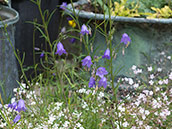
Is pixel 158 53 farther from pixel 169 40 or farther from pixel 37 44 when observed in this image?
pixel 37 44

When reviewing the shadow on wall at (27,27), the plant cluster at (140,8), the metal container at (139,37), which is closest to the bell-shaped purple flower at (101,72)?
the metal container at (139,37)

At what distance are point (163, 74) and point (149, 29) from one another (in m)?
0.50

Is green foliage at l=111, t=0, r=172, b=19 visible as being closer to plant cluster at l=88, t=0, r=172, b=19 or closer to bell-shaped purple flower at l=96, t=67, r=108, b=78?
plant cluster at l=88, t=0, r=172, b=19

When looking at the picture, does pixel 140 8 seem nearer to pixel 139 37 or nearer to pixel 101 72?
pixel 139 37

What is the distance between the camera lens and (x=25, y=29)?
317 cm

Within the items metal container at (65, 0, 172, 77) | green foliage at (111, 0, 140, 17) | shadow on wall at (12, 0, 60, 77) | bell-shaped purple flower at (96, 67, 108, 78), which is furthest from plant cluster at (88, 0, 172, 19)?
bell-shaped purple flower at (96, 67, 108, 78)

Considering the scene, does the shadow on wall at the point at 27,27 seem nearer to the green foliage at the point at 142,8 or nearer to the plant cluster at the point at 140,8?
the plant cluster at the point at 140,8

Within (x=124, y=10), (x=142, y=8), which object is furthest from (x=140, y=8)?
(x=124, y=10)

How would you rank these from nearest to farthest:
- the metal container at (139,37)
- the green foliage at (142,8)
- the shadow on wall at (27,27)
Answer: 1. the metal container at (139,37)
2. the green foliage at (142,8)
3. the shadow on wall at (27,27)

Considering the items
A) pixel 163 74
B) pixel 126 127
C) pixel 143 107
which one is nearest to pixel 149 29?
pixel 163 74

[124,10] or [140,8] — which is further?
[140,8]

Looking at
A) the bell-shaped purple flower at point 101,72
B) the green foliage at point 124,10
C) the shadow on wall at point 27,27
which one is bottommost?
the shadow on wall at point 27,27

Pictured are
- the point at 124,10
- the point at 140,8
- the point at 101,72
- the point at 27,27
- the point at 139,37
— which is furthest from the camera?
the point at 27,27

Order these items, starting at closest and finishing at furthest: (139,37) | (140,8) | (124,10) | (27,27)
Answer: (139,37) < (124,10) < (140,8) < (27,27)
